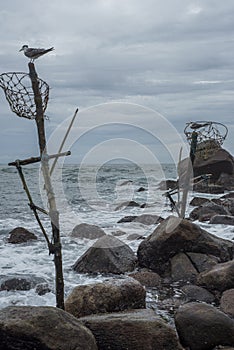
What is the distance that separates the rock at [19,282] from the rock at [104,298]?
7.58 ft

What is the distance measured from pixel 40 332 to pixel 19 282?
4029mm

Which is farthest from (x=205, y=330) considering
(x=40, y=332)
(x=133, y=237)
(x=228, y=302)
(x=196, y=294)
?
(x=133, y=237)

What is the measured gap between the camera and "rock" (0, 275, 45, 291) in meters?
8.05

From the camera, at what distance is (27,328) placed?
14.3 feet

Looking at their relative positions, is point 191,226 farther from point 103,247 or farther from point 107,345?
point 107,345

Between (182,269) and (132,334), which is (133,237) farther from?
(132,334)

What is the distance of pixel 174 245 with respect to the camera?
9.12m

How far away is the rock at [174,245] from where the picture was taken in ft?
29.9

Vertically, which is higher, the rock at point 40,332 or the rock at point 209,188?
the rock at point 40,332

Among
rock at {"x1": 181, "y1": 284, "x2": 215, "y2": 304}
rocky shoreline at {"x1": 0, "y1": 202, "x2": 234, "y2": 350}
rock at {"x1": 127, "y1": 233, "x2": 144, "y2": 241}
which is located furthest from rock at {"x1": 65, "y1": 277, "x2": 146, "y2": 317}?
rock at {"x1": 127, "y1": 233, "x2": 144, "y2": 241}

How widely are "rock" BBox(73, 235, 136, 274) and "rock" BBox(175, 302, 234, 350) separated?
147 inches

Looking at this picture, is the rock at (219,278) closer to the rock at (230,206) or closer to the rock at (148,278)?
the rock at (148,278)

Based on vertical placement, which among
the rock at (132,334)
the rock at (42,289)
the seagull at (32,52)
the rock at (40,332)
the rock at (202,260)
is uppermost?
the seagull at (32,52)

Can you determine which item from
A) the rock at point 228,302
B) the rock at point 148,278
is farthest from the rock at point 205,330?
the rock at point 148,278
